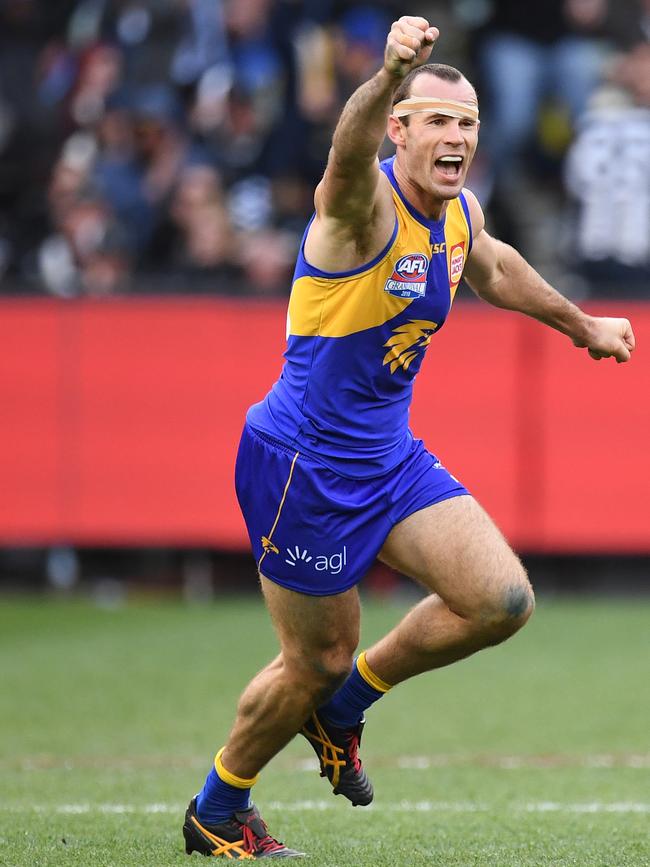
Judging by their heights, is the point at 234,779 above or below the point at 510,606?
below

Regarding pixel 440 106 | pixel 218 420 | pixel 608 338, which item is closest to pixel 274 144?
pixel 218 420

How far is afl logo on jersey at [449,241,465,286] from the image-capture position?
5.44m

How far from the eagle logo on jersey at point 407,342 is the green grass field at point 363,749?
1.69 metres

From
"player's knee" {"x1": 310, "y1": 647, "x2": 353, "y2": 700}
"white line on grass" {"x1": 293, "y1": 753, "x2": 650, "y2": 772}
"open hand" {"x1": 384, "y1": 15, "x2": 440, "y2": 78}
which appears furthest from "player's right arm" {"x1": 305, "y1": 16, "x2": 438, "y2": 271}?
"white line on grass" {"x1": 293, "y1": 753, "x2": 650, "y2": 772}

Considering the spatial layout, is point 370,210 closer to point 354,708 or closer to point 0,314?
point 354,708

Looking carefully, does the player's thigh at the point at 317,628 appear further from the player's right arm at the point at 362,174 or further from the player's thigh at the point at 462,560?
the player's right arm at the point at 362,174

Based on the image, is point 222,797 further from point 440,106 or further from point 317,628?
point 440,106

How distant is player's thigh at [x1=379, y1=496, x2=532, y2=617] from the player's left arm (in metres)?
0.92

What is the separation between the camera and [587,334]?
234 inches

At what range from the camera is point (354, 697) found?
5703 millimetres

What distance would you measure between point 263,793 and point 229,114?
8.42 m

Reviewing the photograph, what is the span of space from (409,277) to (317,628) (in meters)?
1.25

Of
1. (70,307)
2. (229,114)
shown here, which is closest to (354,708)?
(70,307)

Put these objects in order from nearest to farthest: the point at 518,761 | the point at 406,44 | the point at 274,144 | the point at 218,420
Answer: the point at 406,44 < the point at 518,761 < the point at 218,420 < the point at 274,144
